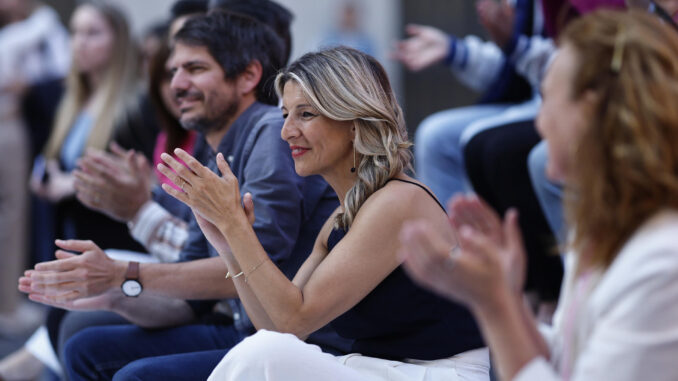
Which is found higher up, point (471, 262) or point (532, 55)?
point (471, 262)

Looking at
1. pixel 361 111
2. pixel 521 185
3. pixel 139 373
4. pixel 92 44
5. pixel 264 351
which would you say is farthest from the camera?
pixel 92 44

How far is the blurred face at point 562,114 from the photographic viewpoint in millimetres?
1300

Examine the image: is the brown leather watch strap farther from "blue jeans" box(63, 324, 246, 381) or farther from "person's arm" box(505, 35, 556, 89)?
"person's arm" box(505, 35, 556, 89)

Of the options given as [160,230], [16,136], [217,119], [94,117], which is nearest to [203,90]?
[217,119]

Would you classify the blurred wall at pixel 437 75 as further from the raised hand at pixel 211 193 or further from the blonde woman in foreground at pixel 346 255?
the raised hand at pixel 211 193

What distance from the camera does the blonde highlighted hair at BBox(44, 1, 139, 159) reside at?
403 centimetres

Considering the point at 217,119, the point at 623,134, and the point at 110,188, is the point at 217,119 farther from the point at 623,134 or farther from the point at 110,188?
the point at 623,134

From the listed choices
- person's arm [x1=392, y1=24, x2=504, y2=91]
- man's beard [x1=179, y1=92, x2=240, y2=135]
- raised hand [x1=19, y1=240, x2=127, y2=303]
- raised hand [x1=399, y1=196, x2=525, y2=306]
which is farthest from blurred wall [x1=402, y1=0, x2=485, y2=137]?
raised hand [x1=399, y1=196, x2=525, y2=306]

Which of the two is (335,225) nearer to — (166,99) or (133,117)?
(166,99)

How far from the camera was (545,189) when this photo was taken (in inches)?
115

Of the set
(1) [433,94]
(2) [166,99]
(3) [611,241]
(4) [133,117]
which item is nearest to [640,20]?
(3) [611,241]

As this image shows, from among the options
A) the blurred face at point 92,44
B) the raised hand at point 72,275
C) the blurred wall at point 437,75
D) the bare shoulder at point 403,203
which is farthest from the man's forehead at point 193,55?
the blurred wall at point 437,75

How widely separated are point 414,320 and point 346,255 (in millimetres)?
223

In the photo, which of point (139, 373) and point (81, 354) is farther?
point (81, 354)
